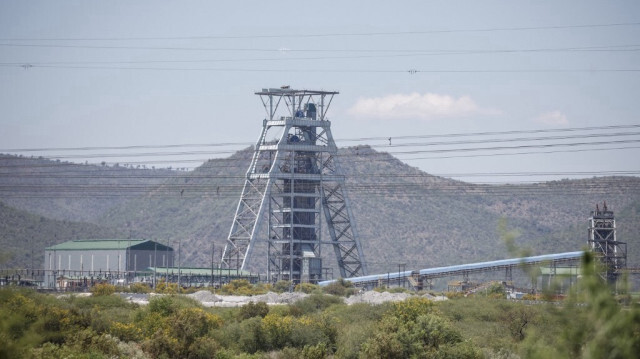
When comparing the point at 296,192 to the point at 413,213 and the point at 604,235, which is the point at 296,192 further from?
the point at 413,213

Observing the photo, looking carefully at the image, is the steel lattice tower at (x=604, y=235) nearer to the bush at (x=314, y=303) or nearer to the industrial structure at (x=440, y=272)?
the industrial structure at (x=440, y=272)

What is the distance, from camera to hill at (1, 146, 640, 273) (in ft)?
476

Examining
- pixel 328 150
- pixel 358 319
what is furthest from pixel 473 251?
pixel 358 319

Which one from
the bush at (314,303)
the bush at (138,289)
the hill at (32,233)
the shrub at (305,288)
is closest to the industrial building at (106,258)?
the bush at (138,289)

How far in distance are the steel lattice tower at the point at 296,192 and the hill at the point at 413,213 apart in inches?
1850

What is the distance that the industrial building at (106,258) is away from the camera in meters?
97.3

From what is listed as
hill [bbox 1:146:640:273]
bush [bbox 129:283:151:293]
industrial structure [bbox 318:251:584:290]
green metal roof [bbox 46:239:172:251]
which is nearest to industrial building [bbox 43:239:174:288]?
green metal roof [bbox 46:239:172:251]

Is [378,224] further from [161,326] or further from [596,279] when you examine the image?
[596,279]

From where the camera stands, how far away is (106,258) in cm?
9875

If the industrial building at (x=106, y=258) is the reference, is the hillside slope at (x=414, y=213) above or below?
above

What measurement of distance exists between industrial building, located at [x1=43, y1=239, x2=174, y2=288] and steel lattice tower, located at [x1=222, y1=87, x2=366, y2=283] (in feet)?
32.9

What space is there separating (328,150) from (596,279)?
74.0 m

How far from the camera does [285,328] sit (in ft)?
162

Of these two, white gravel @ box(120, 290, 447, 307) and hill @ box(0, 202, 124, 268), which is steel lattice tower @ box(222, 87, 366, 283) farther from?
hill @ box(0, 202, 124, 268)
